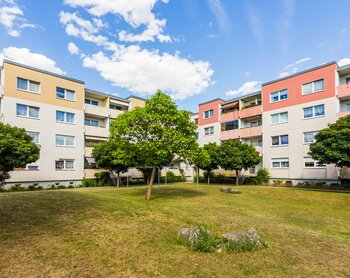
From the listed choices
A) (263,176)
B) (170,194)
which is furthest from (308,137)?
(170,194)

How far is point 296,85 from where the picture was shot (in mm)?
33031

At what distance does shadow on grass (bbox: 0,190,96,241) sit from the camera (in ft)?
27.4

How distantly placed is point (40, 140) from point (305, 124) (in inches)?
1398

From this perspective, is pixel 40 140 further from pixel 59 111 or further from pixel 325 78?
pixel 325 78

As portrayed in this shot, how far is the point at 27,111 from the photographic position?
3019cm

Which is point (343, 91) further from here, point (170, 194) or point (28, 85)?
point (28, 85)

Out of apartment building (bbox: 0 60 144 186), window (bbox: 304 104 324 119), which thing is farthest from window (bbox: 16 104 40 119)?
window (bbox: 304 104 324 119)

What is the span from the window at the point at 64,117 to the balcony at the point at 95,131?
2.55m

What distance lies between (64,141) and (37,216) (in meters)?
25.8

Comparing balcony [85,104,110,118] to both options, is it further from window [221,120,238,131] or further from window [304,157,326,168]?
window [304,157,326,168]

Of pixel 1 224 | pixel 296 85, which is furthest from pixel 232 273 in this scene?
pixel 296 85

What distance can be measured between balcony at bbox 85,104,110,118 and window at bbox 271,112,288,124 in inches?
1040

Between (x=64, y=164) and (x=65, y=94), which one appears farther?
(x=65, y=94)

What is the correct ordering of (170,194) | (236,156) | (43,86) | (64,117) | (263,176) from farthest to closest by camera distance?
(263,176) < (64,117) < (236,156) < (43,86) < (170,194)
